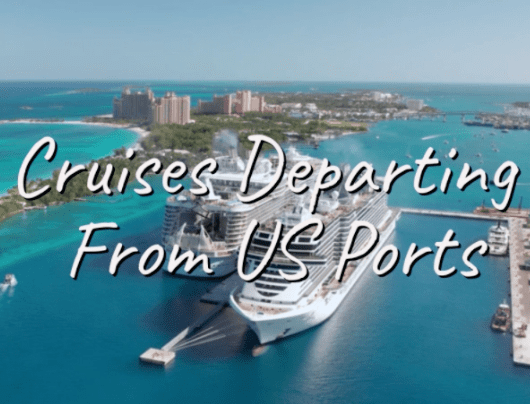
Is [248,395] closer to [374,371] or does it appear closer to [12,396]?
[374,371]

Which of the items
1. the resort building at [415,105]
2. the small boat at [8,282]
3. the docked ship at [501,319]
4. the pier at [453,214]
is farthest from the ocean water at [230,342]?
the resort building at [415,105]

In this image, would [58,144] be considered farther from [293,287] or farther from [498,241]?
[293,287]

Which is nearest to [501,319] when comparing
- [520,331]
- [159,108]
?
[520,331]

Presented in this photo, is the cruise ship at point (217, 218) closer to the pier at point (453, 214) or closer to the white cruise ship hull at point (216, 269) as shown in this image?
the white cruise ship hull at point (216, 269)

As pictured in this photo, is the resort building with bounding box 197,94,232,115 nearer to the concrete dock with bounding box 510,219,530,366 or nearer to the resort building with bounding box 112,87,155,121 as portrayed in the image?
the resort building with bounding box 112,87,155,121

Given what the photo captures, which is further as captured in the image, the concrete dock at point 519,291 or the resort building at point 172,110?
the resort building at point 172,110

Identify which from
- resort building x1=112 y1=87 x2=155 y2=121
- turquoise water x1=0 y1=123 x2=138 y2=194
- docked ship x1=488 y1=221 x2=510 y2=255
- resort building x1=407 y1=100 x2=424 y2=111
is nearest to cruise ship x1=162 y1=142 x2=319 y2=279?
docked ship x1=488 y1=221 x2=510 y2=255
